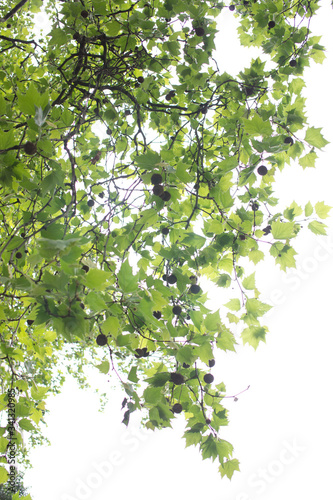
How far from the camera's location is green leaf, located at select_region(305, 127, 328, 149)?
2.09 meters

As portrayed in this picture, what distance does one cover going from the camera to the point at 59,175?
1.84 m

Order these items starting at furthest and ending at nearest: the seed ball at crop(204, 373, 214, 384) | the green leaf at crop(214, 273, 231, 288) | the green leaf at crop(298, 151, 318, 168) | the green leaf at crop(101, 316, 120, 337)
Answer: the green leaf at crop(298, 151, 318, 168)
the green leaf at crop(214, 273, 231, 288)
the seed ball at crop(204, 373, 214, 384)
the green leaf at crop(101, 316, 120, 337)

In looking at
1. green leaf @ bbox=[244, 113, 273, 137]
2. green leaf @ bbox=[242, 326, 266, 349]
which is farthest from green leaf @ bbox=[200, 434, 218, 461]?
green leaf @ bbox=[244, 113, 273, 137]

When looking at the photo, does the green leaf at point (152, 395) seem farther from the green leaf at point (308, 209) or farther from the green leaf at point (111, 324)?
the green leaf at point (308, 209)

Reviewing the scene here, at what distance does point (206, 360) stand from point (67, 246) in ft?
3.38

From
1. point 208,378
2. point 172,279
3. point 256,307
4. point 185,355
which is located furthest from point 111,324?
point 256,307

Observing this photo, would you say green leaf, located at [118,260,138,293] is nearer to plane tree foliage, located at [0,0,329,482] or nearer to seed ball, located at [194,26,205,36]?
plane tree foliage, located at [0,0,329,482]

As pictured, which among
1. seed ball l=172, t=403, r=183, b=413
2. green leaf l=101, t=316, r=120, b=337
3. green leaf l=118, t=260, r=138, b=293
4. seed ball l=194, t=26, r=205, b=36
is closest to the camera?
green leaf l=118, t=260, r=138, b=293

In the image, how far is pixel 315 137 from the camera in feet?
6.93

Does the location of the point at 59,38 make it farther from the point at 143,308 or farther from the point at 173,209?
the point at 143,308

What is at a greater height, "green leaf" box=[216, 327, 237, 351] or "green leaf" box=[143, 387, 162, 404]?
"green leaf" box=[216, 327, 237, 351]

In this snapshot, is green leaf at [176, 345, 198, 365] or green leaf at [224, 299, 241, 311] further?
green leaf at [224, 299, 241, 311]

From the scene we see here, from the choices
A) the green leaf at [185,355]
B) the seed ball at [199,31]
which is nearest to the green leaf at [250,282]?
the green leaf at [185,355]

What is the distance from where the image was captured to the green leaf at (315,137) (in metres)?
2.09
